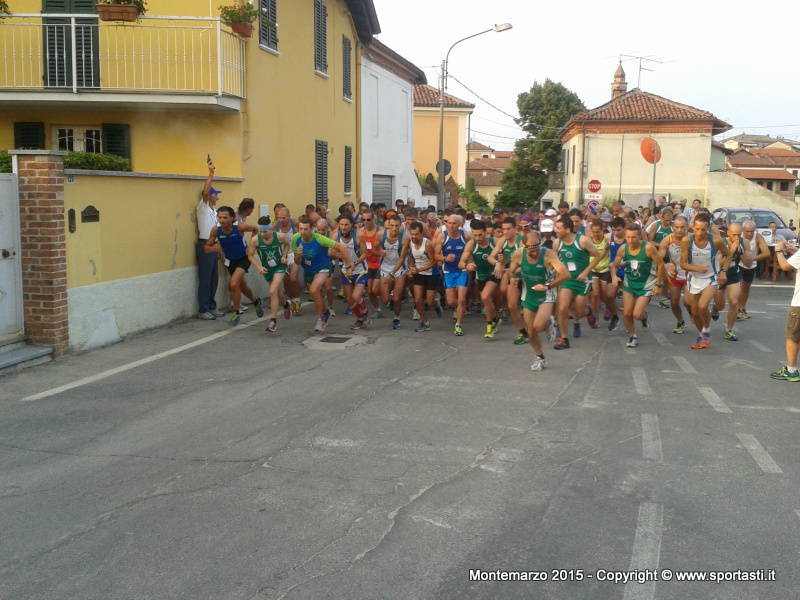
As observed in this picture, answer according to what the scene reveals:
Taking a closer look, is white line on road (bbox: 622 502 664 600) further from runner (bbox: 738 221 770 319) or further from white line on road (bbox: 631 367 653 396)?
runner (bbox: 738 221 770 319)

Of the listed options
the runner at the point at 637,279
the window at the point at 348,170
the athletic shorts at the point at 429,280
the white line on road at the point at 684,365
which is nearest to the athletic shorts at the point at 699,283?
the runner at the point at 637,279

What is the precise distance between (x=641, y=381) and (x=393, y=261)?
4982 mm

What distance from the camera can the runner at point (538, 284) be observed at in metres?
9.87

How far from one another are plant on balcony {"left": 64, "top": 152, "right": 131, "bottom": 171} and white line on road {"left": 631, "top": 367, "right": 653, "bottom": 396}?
27.6 ft

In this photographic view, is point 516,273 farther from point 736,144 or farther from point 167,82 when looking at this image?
point 736,144

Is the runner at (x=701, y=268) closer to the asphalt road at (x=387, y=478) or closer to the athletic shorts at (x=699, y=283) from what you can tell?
the athletic shorts at (x=699, y=283)

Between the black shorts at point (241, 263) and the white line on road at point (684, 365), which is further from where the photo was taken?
the black shorts at point (241, 263)

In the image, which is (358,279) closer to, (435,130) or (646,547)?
(646,547)

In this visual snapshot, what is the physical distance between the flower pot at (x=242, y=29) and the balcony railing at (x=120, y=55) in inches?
6.5

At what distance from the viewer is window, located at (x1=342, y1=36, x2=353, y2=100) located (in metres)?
23.1

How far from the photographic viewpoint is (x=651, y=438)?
684 centimetres

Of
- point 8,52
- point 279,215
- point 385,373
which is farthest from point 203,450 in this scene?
point 8,52

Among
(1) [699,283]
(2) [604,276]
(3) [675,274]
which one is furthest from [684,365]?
(2) [604,276]

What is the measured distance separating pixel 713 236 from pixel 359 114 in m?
14.7
